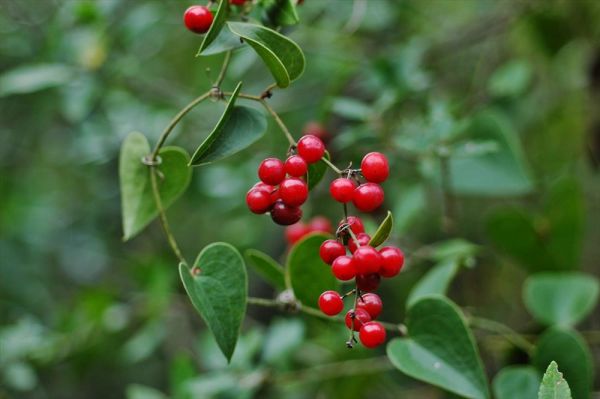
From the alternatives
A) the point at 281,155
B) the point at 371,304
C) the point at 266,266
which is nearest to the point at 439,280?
the point at 266,266

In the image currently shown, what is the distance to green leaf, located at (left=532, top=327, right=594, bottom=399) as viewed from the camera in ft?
2.99

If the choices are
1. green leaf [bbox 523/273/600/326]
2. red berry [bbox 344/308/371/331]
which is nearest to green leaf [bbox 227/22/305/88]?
red berry [bbox 344/308/371/331]

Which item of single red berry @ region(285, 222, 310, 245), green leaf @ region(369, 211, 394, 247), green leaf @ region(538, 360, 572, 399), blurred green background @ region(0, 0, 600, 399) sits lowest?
blurred green background @ region(0, 0, 600, 399)

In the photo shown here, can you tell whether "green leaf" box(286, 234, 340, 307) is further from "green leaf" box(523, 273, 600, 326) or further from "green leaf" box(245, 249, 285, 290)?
"green leaf" box(523, 273, 600, 326)

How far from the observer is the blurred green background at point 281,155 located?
1.30 meters

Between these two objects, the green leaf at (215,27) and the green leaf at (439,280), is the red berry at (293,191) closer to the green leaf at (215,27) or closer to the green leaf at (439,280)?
the green leaf at (215,27)

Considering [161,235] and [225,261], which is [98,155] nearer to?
[161,235]

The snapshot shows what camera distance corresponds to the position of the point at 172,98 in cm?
174

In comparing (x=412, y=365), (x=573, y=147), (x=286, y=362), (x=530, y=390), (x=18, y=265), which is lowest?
(x=18, y=265)

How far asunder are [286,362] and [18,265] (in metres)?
1.07

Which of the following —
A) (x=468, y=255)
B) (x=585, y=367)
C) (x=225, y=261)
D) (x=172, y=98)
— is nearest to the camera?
(x=225, y=261)

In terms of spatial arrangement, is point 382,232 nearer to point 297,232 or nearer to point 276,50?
point 276,50

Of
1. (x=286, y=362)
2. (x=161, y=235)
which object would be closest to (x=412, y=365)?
(x=286, y=362)

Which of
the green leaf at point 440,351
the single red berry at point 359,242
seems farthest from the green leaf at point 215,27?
the green leaf at point 440,351
